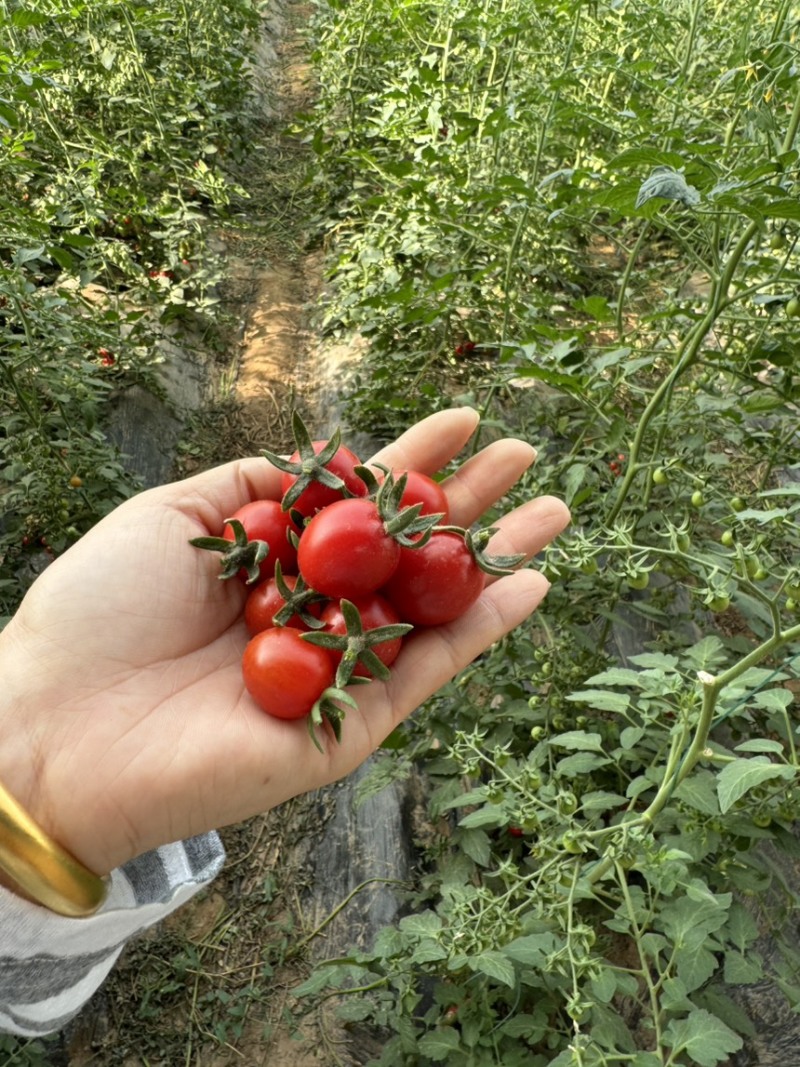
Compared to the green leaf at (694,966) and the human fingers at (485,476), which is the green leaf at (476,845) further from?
the human fingers at (485,476)

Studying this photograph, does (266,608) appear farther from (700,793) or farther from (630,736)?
(700,793)

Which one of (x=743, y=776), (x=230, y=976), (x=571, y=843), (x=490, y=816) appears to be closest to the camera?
(x=743, y=776)

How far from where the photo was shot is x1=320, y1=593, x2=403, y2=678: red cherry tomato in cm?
121

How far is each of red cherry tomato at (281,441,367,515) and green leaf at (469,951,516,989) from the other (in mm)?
706

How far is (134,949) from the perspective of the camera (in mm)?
1919

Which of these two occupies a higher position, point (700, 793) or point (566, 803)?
point (566, 803)

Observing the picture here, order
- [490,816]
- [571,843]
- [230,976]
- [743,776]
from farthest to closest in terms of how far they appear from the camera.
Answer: [230,976]
[490,816]
[571,843]
[743,776]

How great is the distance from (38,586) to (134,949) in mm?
1111

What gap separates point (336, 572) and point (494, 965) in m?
0.58

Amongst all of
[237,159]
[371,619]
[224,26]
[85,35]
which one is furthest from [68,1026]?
[224,26]

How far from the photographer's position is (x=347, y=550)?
3.78ft

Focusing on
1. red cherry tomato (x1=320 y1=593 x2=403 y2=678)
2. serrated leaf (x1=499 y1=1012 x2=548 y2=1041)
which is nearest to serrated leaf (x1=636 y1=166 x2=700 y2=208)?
red cherry tomato (x1=320 y1=593 x2=403 y2=678)

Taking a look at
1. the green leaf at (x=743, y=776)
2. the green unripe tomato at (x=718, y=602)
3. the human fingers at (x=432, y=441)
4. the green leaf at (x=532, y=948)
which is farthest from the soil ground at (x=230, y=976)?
the green unripe tomato at (x=718, y=602)

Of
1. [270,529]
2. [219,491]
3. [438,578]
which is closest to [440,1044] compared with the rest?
[438,578]
